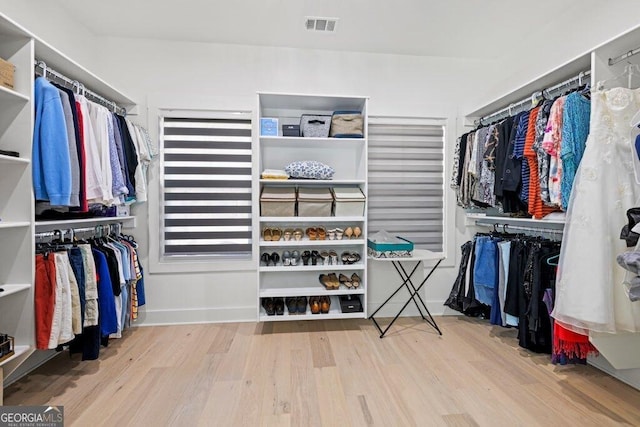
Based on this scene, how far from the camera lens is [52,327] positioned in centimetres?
174

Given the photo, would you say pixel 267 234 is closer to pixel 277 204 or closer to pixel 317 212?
pixel 277 204

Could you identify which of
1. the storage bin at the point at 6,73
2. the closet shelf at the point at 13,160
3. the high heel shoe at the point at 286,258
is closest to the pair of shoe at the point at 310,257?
the high heel shoe at the point at 286,258

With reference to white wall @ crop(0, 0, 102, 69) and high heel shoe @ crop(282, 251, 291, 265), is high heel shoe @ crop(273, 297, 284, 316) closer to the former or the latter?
high heel shoe @ crop(282, 251, 291, 265)

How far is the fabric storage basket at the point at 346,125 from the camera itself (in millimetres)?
2684

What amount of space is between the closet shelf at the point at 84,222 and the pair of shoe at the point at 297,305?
1.62m

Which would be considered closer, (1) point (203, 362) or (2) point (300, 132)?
(1) point (203, 362)

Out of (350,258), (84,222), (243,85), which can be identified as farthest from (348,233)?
(84,222)

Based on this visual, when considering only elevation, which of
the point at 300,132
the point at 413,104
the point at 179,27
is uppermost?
the point at 179,27

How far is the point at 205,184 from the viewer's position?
297 cm

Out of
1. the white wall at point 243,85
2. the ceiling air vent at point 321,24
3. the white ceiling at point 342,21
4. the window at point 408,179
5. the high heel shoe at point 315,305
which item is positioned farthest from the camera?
the window at point 408,179

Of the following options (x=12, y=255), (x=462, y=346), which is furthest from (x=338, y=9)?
(x=462, y=346)

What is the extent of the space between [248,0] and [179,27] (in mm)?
771

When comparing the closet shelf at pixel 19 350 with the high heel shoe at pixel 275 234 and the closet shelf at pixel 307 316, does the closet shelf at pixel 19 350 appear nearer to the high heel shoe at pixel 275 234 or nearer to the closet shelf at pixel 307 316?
the closet shelf at pixel 307 316

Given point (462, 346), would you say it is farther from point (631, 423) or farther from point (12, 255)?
point (12, 255)
